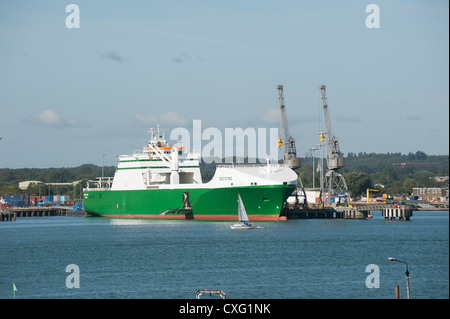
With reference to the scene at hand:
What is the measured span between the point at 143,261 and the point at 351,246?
54.3 feet

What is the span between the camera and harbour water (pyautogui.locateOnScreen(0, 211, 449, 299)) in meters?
31.7

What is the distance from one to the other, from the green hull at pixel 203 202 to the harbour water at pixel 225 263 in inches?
237

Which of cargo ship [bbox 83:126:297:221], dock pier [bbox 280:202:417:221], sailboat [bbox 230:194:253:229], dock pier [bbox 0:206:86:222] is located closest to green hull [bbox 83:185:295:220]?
cargo ship [bbox 83:126:297:221]

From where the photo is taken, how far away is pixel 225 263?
132 feet

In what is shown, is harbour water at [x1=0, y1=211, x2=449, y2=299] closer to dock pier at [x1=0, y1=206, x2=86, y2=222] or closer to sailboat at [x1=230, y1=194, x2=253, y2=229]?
sailboat at [x1=230, y1=194, x2=253, y2=229]

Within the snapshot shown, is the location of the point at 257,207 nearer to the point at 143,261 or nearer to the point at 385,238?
the point at 385,238

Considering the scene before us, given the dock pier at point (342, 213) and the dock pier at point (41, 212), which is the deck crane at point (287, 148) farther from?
the dock pier at point (41, 212)

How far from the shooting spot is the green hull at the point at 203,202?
6931cm

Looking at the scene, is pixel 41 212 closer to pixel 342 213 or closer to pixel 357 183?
pixel 342 213

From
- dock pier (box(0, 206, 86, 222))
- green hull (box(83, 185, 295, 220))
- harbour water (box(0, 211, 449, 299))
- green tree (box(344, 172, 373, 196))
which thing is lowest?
harbour water (box(0, 211, 449, 299))

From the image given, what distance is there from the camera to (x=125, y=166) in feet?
278
